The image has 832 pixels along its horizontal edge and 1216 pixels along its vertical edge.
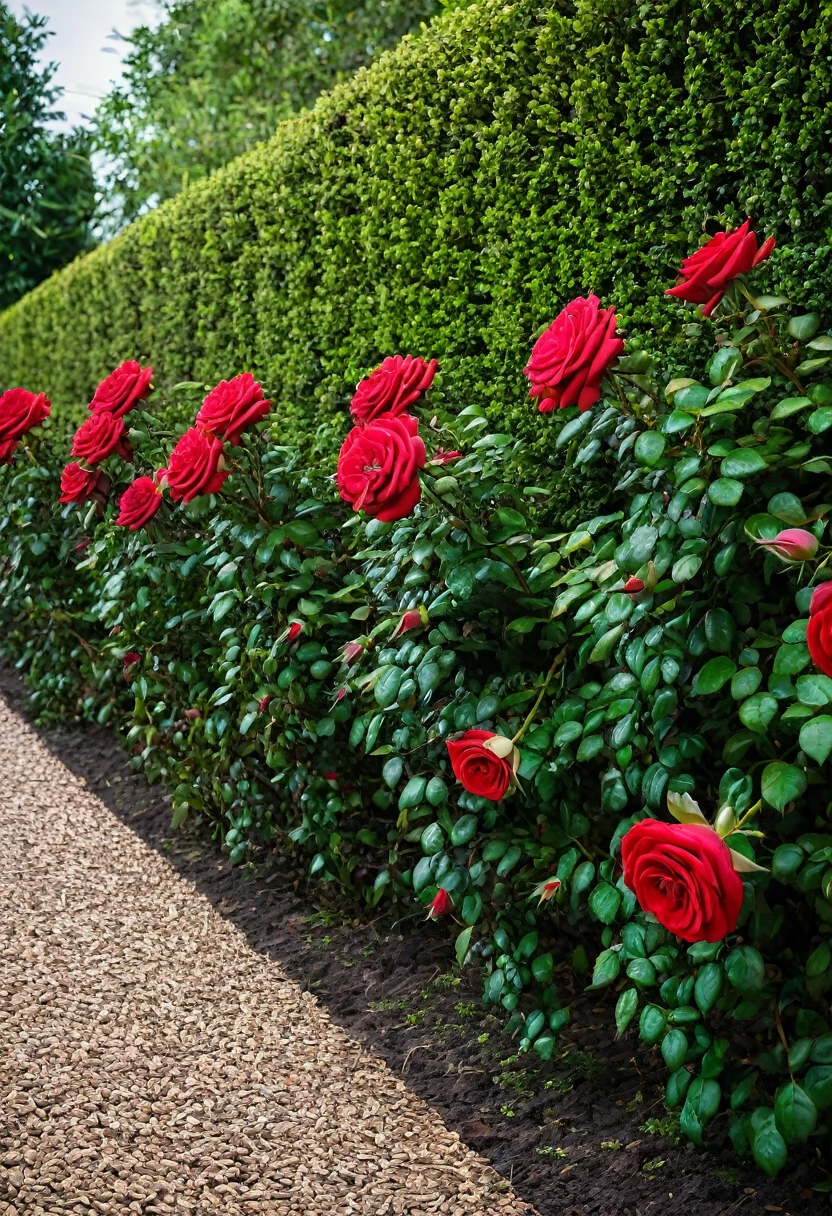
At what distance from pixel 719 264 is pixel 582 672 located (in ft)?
2.92

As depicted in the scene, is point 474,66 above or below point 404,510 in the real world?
above

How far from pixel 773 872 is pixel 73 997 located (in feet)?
6.35

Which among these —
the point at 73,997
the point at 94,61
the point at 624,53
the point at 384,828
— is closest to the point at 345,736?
the point at 384,828

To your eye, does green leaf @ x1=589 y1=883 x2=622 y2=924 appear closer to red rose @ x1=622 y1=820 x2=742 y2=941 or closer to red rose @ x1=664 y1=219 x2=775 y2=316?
red rose @ x1=622 y1=820 x2=742 y2=941

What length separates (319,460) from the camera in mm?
4004

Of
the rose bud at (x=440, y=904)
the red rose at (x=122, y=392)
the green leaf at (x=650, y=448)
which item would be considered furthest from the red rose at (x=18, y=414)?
the green leaf at (x=650, y=448)

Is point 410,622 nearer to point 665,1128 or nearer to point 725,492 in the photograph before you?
point 725,492

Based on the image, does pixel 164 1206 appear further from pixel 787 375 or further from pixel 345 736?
pixel 787 375

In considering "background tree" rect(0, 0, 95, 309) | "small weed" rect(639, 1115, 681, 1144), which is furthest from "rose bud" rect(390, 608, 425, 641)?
"background tree" rect(0, 0, 95, 309)

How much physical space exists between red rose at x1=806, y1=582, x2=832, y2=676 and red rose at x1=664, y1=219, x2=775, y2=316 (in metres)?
0.74

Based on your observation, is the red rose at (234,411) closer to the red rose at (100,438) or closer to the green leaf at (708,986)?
the red rose at (100,438)

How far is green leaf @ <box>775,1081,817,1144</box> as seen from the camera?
5.87 feet

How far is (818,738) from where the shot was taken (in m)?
1.65

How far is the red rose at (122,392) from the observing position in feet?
12.0
